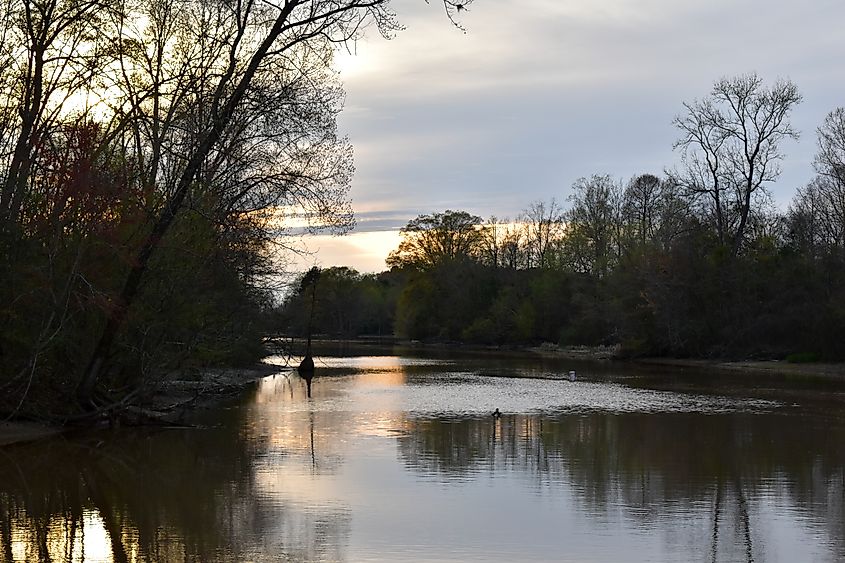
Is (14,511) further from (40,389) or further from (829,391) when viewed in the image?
(829,391)

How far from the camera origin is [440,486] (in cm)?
1625

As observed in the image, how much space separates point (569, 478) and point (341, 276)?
357ft

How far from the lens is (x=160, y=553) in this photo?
11.2 m

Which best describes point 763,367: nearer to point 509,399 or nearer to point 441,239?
point 509,399

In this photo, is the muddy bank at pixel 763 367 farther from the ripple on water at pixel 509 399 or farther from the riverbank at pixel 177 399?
the riverbank at pixel 177 399

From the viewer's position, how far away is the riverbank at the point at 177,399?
2105 cm

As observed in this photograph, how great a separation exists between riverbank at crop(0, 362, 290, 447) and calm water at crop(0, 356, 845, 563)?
0.80 metres

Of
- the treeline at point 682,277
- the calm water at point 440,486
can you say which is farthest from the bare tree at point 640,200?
the calm water at point 440,486

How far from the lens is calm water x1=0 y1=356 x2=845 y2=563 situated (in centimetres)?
1188

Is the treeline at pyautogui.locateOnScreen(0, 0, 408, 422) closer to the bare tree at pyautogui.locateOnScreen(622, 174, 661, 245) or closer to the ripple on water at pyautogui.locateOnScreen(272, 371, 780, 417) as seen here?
the ripple on water at pyautogui.locateOnScreen(272, 371, 780, 417)

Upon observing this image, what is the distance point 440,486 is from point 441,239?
274 ft

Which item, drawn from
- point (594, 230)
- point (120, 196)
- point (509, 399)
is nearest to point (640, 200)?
point (594, 230)

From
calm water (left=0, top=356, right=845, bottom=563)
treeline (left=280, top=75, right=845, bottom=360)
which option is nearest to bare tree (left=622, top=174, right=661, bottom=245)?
treeline (left=280, top=75, right=845, bottom=360)

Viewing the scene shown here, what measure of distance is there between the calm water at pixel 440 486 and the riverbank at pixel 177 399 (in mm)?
795
